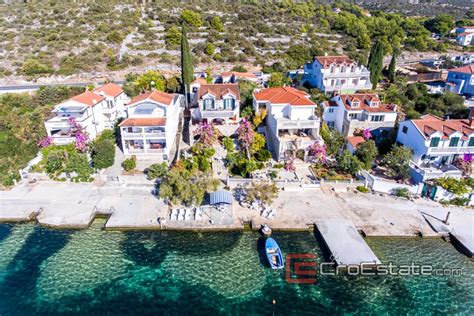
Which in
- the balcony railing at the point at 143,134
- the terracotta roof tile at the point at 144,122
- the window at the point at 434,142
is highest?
the window at the point at 434,142

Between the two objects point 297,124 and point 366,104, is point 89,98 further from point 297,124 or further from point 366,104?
point 366,104

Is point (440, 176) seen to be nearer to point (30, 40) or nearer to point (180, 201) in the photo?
point (180, 201)

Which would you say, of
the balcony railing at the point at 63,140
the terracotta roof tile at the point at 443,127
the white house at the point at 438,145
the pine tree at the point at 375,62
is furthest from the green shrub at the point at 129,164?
the pine tree at the point at 375,62

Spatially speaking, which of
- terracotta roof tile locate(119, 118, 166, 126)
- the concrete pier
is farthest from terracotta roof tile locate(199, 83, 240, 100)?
the concrete pier

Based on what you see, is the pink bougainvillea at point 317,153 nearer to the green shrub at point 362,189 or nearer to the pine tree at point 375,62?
the green shrub at point 362,189

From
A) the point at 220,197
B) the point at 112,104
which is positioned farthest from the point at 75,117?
the point at 220,197
